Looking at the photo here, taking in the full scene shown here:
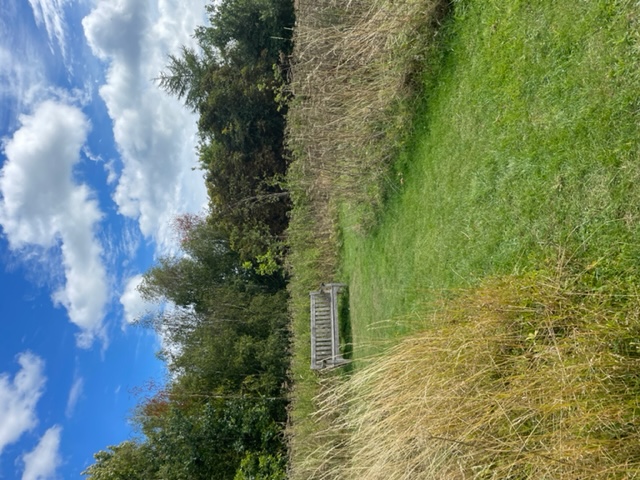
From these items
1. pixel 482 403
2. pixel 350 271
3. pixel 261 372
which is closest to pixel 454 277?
pixel 482 403

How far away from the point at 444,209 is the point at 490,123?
3.20 ft

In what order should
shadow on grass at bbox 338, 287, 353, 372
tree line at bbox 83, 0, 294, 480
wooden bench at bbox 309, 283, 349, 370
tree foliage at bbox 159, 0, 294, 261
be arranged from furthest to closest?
1. tree foliage at bbox 159, 0, 294, 261
2. tree line at bbox 83, 0, 294, 480
3. shadow on grass at bbox 338, 287, 353, 372
4. wooden bench at bbox 309, 283, 349, 370

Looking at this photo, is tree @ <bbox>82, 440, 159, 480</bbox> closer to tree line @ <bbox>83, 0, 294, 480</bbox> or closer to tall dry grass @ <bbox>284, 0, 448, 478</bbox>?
tree line @ <bbox>83, 0, 294, 480</bbox>

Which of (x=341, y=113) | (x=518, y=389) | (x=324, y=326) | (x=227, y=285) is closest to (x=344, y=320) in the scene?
(x=324, y=326)

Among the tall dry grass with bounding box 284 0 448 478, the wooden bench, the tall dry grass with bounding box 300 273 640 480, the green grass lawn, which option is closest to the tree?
the tall dry grass with bounding box 284 0 448 478

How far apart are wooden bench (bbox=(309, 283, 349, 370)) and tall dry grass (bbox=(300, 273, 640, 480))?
4726mm

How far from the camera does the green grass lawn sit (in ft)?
7.52

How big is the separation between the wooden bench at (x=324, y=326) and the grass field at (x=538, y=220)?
12.7 ft

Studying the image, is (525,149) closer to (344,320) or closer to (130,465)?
(344,320)

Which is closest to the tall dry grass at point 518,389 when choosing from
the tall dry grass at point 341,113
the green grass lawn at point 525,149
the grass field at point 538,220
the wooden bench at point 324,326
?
the grass field at point 538,220

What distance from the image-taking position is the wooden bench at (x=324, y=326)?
26.2 feet

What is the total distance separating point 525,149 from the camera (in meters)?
3.01

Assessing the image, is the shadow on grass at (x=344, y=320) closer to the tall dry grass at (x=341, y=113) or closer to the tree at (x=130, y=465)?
the tall dry grass at (x=341, y=113)

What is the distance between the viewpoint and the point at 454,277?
394 centimetres
